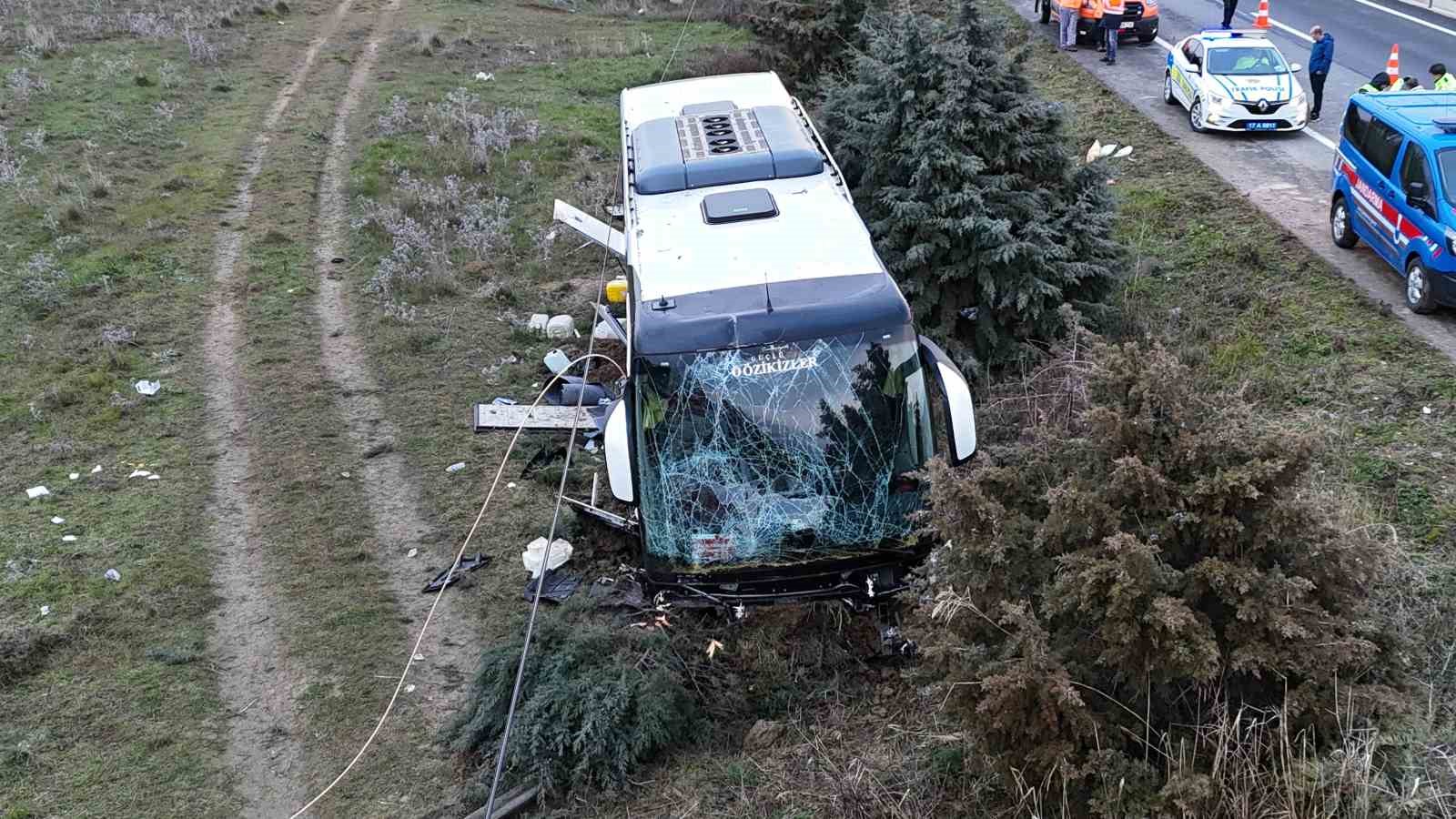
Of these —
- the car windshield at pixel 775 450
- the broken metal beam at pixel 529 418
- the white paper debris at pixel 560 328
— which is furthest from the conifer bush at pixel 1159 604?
the white paper debris at pixel 560 328

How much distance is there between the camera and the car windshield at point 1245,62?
20.4 metres

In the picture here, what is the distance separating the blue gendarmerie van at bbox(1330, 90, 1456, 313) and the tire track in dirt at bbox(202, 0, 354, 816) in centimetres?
1264

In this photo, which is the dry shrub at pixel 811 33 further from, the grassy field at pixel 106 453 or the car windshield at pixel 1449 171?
the car windshield at pixel 1449 171

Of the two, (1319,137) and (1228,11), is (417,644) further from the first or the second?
(1228,11)

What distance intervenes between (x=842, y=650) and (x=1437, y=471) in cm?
573

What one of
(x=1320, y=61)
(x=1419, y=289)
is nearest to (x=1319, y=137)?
(x=1320, y=61)

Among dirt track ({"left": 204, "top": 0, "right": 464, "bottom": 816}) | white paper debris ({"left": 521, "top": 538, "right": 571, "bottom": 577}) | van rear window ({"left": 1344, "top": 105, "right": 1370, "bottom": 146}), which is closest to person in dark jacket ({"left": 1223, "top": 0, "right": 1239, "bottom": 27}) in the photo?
van rear window ({"left": 1344, "top": 105, "right": 1370, "bottom": 146})

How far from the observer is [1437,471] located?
1026 centimetres

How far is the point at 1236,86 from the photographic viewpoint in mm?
20016

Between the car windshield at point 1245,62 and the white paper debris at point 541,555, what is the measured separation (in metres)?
15.8

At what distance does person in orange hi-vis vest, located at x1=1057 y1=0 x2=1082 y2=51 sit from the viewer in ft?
83.6

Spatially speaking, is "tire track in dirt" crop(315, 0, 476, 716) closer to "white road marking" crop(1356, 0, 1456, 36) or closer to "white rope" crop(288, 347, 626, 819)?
"white rope" crop(288, 347, 626, 819)

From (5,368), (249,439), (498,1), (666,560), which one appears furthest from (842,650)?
(498,1)

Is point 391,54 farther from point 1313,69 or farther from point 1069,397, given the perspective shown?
point 1069,397
